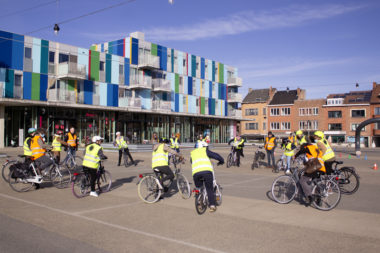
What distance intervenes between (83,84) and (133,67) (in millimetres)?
7686

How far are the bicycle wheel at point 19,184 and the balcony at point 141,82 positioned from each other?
31.4 meters

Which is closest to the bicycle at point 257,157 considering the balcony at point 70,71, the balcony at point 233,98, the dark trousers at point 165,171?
the dark trousers at point 165,171

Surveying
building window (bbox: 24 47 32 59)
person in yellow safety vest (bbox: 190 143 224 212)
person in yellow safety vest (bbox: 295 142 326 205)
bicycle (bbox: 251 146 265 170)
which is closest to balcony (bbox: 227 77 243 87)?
building window (bbox: 24 47 32 59)

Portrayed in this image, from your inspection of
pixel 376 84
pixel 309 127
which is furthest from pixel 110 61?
pixel 376 84

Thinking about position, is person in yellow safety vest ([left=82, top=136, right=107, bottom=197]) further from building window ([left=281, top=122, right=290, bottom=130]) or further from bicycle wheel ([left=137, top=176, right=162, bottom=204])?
building window ([left=281, top=122, right=290, bottom=130])

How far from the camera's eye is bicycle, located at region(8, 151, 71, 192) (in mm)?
10516

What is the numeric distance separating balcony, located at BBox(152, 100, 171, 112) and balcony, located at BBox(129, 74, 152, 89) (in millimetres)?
2458

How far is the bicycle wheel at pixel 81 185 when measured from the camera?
9.74m

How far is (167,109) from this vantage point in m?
45.7

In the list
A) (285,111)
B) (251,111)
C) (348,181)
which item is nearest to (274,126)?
(285,111)

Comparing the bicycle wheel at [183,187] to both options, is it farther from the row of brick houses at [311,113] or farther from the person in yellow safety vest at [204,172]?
the row of brick houses at [311,113]

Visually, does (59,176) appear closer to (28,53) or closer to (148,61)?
(28,53)

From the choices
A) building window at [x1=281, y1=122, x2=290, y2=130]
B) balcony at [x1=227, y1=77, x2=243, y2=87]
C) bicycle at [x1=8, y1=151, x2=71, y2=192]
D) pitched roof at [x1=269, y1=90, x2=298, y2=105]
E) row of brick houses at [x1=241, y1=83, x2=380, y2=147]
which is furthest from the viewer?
pitched roof at [x1=269, y1=90, x2=298, y2=105]

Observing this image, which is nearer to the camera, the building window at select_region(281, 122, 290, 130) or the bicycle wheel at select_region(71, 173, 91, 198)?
the bicycle wheel at select_region(71, 173, 91, 198)
